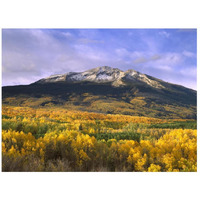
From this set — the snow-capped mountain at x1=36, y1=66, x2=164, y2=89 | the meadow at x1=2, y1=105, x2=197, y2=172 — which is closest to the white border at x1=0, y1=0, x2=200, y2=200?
the meadow at x1=2, y1=105, x2=197, y2=172

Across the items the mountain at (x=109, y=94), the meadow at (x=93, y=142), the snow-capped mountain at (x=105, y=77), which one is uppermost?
the snow-capped mountain at (x=105, y=77)

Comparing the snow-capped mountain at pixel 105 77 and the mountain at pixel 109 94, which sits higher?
the snow-capped mountain at pixel 105 77

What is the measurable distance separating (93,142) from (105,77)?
318 cm

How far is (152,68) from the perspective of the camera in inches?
274

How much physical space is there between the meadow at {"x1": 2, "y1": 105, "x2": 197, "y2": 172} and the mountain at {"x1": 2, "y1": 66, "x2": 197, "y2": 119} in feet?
1.73

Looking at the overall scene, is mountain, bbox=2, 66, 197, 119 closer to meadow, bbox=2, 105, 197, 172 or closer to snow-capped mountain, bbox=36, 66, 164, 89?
snow-capped mountain, bbox=36, 66, 164, 89

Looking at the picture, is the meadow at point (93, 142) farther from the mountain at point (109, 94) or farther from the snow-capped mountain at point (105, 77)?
the snow-capped mountain at point (105, 77)

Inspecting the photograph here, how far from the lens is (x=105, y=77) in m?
7.55

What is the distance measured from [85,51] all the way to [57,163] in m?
4.31

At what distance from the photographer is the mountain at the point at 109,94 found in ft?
23.8
